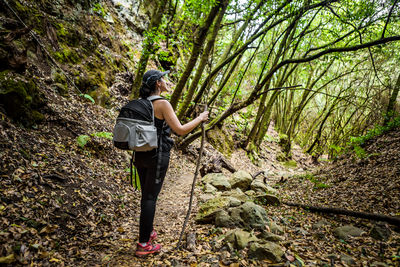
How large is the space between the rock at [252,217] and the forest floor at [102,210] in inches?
18.6

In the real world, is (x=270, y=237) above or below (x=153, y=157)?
below

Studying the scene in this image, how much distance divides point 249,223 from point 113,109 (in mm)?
6476

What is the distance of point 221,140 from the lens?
1283cm

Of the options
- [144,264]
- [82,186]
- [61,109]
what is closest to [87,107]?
[61,109]

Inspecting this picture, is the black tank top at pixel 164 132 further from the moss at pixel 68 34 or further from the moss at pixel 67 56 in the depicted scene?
the moss at pixel 68 34

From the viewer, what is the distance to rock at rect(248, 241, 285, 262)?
2.71 meters

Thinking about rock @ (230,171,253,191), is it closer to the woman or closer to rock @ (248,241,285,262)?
rock @ (248,241,285,262)

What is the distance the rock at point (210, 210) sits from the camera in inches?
156

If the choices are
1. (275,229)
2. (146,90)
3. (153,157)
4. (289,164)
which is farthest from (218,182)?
(289,164)

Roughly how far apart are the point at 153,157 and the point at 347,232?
3.71 metres

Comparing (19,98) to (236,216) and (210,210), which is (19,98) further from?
(236,216)

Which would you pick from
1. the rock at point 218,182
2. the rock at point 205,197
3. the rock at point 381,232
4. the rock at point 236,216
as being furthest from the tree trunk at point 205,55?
the rock at point 381,232

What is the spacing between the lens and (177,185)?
6648mm

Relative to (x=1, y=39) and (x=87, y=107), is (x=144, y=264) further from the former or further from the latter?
(x=87, y=107)
